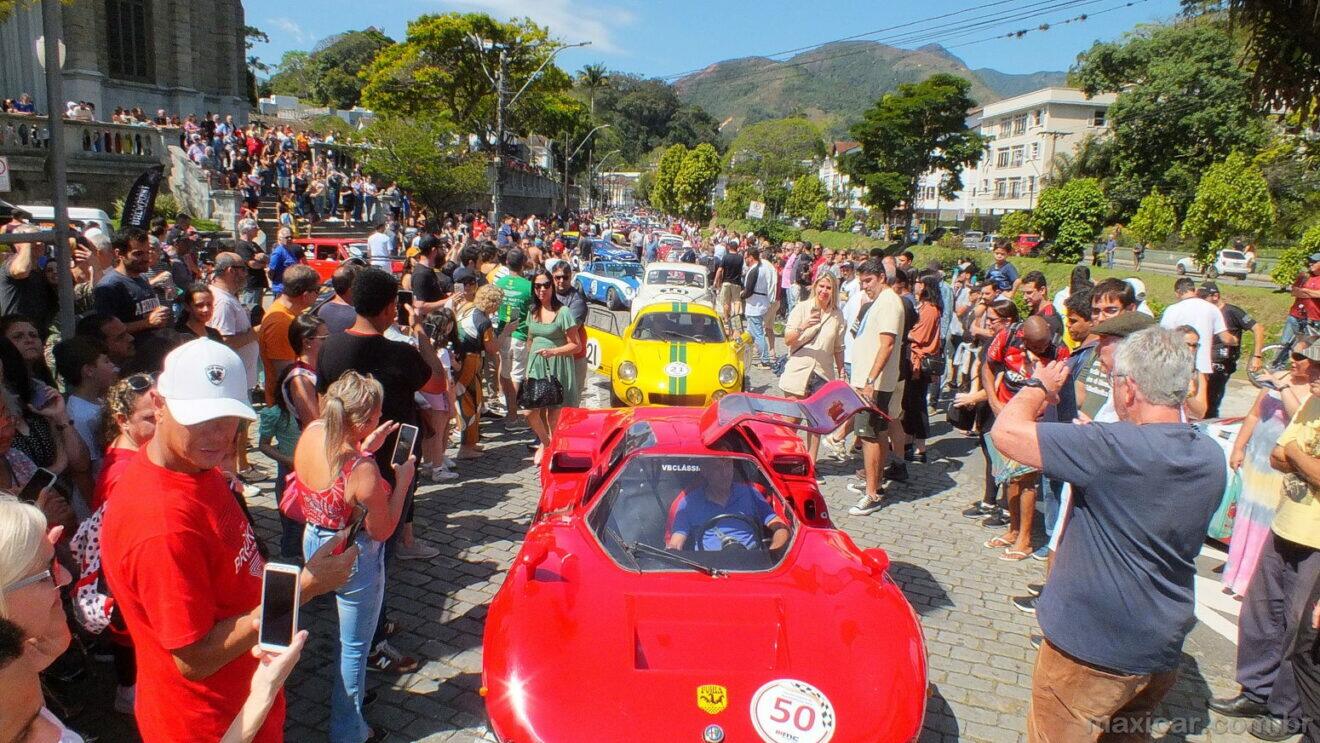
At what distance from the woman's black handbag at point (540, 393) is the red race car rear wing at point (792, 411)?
3265 millimetres

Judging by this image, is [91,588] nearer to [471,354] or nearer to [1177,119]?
[471,354]

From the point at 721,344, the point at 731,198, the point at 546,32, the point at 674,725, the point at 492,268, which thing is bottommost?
the point at 674,725

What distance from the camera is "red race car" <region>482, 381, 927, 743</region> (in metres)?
2.90

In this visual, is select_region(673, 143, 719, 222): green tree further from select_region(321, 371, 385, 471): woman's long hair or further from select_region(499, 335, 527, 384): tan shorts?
select_region(321, 371, 385, 471): woman's long hair

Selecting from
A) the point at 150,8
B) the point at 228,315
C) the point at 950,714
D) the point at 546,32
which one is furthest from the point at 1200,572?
the point at 546,32

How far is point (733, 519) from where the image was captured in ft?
13.2

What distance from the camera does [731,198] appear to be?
221 ft

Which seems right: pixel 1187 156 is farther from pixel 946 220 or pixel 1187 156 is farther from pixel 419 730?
pixel 419 730

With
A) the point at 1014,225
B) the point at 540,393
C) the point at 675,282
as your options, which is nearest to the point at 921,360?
the point at 540,393

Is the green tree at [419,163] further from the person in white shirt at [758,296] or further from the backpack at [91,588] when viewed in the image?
the backpack at [91,588]

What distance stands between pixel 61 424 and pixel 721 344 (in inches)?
269

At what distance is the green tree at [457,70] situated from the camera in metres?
45.1

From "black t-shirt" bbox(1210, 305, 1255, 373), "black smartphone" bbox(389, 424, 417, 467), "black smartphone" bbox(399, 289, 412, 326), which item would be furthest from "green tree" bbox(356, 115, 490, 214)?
"black smartphone" bbox(389, 424, 417, 467)

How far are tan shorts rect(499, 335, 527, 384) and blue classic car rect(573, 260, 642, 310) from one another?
10030mm
